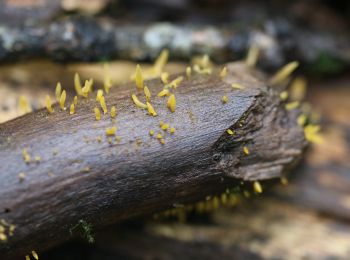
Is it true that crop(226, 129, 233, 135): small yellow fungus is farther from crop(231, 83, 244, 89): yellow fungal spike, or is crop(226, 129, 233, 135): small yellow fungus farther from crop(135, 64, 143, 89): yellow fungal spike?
crop(135, 64, 143, 89): yellow fungal spike

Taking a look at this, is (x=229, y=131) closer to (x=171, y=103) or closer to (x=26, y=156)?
(x=171, y=103)

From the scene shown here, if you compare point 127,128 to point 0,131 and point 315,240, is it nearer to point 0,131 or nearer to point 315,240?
point 0,131

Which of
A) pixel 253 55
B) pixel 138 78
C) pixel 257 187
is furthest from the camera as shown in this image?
pixel 253 55

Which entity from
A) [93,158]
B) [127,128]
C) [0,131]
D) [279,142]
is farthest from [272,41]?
[0,131]

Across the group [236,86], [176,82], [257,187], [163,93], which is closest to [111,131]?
[163,93]

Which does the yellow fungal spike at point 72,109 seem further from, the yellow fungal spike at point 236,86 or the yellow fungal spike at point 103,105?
the yellow fungal spike at point 236,86

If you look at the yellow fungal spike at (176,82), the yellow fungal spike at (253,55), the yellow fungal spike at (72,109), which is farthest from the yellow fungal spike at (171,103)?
the yellow fungal spike at (253,55)

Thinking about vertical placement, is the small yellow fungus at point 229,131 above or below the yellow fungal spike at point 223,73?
below
